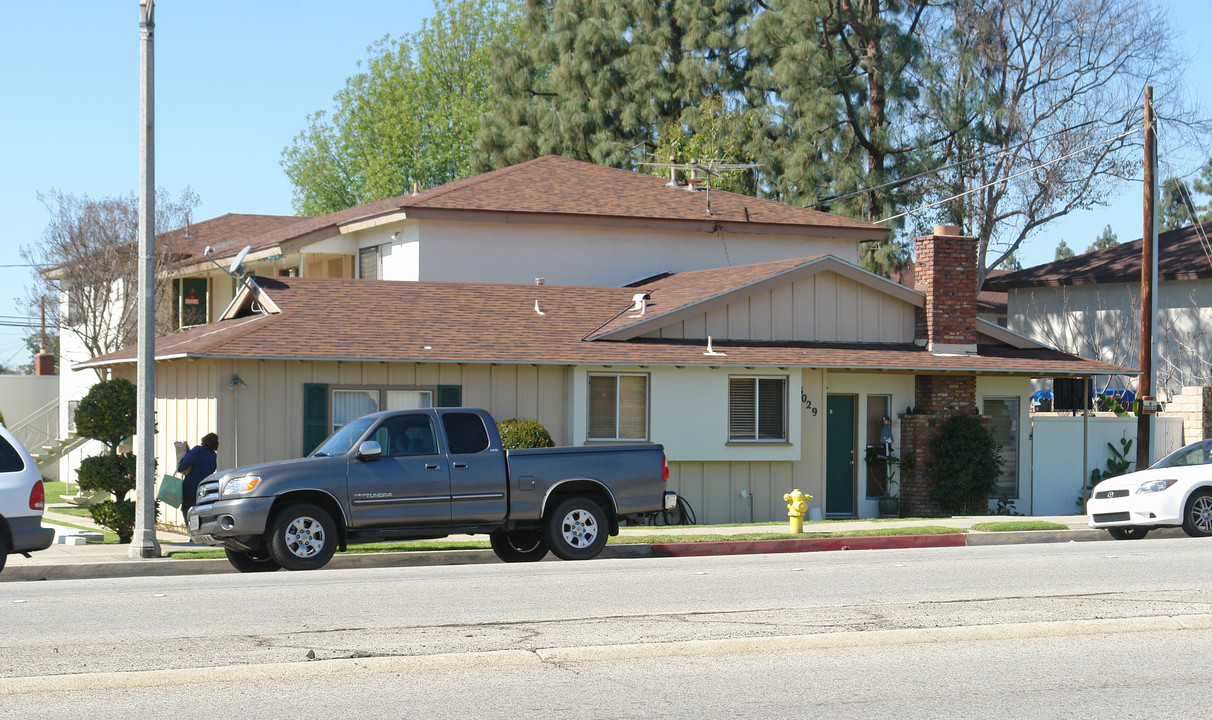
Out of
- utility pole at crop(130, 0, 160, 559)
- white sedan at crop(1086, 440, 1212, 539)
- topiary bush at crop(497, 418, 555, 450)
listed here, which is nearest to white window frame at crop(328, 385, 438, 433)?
topiary bush at crop(497, 418, 555, 450)

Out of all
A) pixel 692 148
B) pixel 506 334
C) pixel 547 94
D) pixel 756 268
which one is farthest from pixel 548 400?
pixel 547 94

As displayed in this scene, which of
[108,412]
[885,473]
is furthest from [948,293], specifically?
[108,412]

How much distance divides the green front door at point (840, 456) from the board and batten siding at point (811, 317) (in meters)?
1.27

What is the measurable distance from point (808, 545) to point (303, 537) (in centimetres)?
738

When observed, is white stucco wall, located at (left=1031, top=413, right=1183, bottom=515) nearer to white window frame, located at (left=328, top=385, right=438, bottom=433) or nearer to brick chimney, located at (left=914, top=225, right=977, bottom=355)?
brick chimney, located at (left=914, top=225, right=977, bottom=355)

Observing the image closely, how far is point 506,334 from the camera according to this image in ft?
76.2

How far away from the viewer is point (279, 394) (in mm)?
21406

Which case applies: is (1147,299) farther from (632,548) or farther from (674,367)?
(632,548)

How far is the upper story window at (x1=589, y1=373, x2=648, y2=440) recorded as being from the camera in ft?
75.6

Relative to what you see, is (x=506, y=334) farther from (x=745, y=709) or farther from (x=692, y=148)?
(x=692, y=148)

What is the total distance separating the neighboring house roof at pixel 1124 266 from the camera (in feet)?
123

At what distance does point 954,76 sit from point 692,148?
28.7ft

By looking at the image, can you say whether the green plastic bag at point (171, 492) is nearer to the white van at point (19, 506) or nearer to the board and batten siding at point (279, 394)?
the board and batten siding at point (279, 394)

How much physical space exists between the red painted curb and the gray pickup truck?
154 cm
